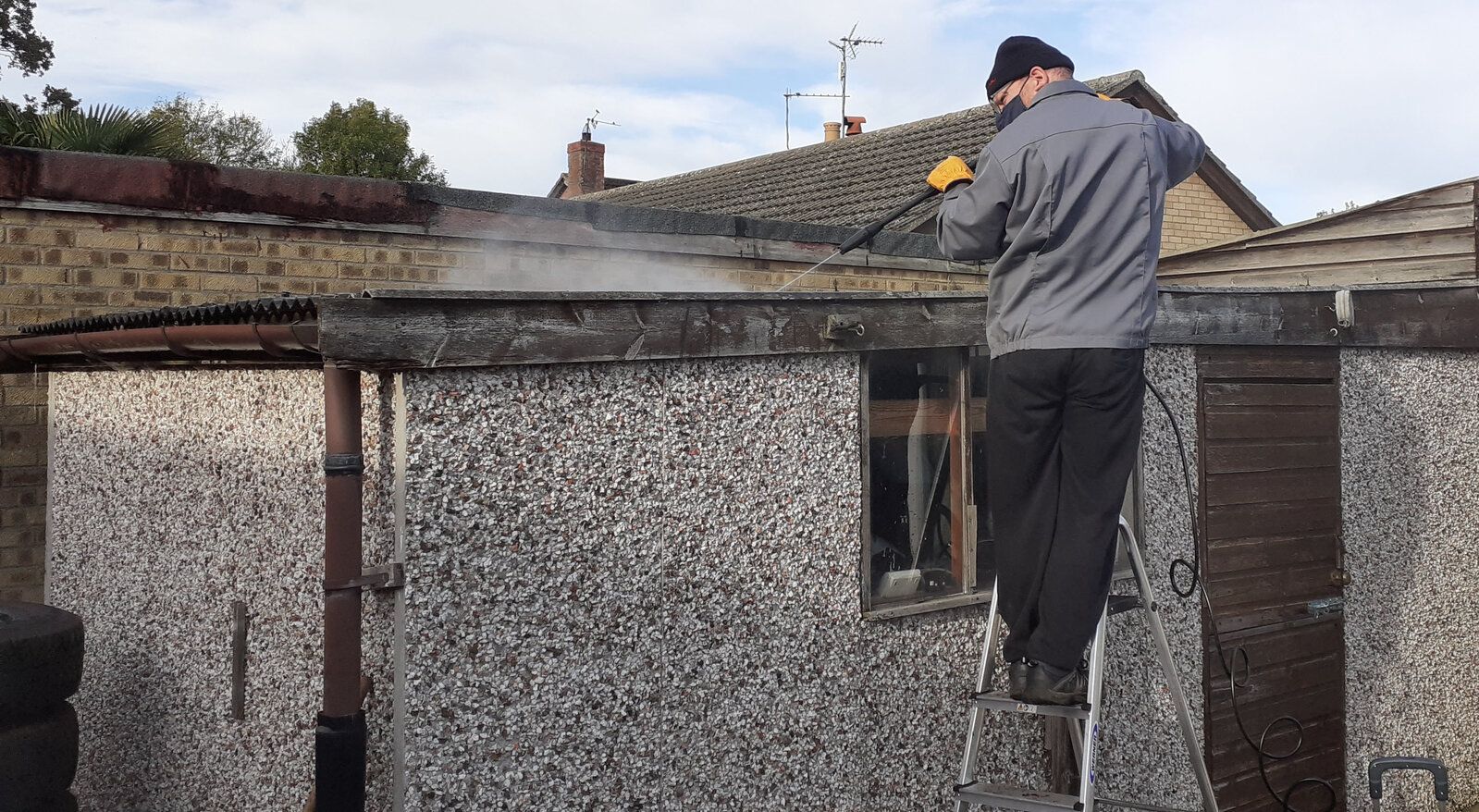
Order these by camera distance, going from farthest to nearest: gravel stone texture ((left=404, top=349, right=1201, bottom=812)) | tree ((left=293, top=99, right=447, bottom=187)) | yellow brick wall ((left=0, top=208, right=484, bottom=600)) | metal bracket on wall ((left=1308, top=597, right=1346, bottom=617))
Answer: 1. tree ((left=293, top=99, right=447, bottom=187))
2. metal bracket on wall ((left=1308, top=597, right=1346, bottom=617))
3. yellow brick wall ((left=0, top=208, right=484, bottom=600))
4. gravel stone texture ((left=404, top=349, right=1201, bottom=812))

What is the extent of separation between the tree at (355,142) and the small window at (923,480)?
76.8 ft

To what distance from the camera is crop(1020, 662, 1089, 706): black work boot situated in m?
3.68

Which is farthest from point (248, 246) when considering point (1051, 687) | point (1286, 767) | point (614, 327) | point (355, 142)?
point (355, 142)

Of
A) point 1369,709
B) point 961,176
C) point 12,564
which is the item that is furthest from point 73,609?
point 1369,709

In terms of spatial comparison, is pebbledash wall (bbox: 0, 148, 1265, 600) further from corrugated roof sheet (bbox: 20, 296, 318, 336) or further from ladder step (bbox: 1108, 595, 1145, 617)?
ladder step (bbox: 1108, 595, 1145, 617)

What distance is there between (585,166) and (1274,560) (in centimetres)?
2354

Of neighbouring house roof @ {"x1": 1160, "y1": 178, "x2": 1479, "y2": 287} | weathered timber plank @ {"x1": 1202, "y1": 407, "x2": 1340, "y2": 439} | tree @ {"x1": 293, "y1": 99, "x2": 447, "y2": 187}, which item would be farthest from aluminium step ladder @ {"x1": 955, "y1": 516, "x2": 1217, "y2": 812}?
tree @ {"x1": 293, "y1": 99, "x2": 447, "y2": 187}

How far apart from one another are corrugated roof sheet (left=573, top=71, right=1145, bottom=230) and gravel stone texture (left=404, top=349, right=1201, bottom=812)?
711cm

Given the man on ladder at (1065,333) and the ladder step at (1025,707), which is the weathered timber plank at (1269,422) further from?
the ladder step at (1025,707)

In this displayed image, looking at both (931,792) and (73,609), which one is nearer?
(931,792)

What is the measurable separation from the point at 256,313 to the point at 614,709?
1.47 m

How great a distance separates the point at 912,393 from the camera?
4.43 m

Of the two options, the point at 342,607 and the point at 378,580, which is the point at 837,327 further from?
the point at 342,607

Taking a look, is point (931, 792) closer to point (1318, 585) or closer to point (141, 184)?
point (1318, 585)
